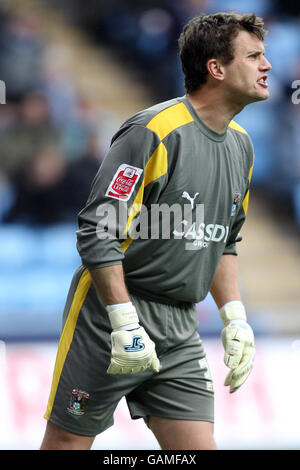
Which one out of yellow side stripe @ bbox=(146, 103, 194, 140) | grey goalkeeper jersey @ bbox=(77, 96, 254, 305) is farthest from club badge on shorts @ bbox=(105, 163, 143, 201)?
yellow side stripe @ bbox=(146, 103, 194, 140)

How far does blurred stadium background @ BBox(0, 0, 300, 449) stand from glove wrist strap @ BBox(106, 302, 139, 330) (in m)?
3.28

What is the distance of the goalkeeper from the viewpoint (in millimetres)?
2898

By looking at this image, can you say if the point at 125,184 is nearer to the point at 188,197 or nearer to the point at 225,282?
the point at 188,197

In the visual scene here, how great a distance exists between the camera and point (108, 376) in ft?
9.88

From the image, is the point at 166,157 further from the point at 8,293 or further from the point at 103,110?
the point at 103,110

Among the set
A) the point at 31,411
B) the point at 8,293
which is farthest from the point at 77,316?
the point at 8,293

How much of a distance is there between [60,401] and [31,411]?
2138 mm

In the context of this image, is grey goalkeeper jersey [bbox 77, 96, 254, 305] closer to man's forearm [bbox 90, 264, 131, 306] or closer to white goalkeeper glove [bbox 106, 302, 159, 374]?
man's forearm [bbox 90, 264, 131, 306]

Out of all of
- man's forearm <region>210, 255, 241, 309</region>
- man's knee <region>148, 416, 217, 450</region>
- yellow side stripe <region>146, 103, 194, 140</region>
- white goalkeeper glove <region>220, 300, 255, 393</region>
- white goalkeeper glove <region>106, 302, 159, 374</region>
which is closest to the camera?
white goalkeeper glove <region>106, 302, 159, 374</region>

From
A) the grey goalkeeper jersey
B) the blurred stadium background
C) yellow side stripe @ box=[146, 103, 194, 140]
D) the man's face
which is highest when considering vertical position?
the man's face

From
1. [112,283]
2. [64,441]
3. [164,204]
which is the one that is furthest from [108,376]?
[164,204]

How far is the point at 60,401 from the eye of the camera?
3068mm

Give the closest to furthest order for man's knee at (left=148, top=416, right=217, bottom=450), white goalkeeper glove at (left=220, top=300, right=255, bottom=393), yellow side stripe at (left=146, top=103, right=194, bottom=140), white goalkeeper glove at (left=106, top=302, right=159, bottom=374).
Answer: white goalkeeper glove at (left=106, top=302, right=159, bottom=374)
yellow side stripe at (left=146, top=103, right=194, bottom=140)
man's knee at (left=148, top=416, right=217, bottom=450)
white goalkeeper glove at (left=220, top=300, right=255, bottom=393)

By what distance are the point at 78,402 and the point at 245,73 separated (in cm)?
134
